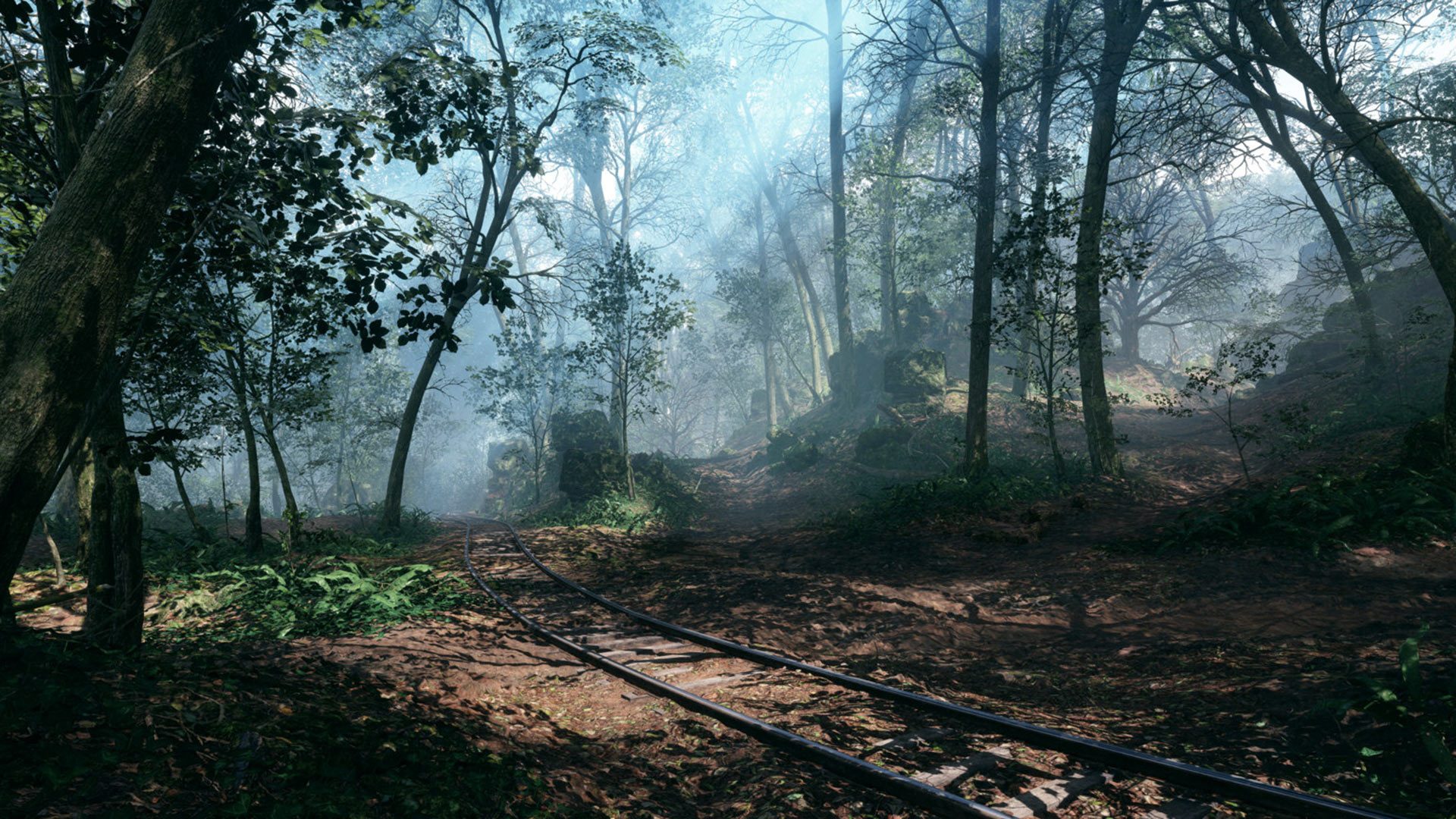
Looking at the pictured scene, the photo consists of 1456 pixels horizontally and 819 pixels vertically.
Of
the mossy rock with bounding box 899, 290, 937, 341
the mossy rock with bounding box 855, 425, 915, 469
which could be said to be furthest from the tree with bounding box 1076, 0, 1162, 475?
the mossy rock with bounding box 899, 290, 937, 341

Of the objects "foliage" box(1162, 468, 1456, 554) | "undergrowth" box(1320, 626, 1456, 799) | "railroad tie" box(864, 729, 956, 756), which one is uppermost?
"foliage" box(1162, 468, 1456, 554)

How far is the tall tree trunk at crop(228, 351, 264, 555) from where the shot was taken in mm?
10094

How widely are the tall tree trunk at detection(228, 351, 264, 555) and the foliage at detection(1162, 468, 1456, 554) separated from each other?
13.7 meters

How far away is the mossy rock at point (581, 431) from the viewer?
29.2m

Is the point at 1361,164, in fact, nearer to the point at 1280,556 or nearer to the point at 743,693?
the point at 1280,556

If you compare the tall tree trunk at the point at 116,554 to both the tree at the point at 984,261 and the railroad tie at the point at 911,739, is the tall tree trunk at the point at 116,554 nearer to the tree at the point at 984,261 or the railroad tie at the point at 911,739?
the railroad tie at the point at 911,739

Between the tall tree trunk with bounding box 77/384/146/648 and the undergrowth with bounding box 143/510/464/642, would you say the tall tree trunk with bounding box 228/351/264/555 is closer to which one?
the undergrowth with bounding box 143/510/464/642

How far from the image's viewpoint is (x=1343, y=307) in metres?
24.0

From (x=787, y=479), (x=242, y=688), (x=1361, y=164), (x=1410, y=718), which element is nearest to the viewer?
(x=1410, y=718)

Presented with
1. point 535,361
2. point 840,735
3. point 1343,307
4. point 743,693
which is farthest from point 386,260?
point 1343,307

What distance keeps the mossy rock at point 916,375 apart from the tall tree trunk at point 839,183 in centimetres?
358

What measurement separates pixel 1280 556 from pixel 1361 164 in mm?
15612

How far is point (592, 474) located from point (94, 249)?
63.1 feet

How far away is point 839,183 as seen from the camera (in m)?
29.9
